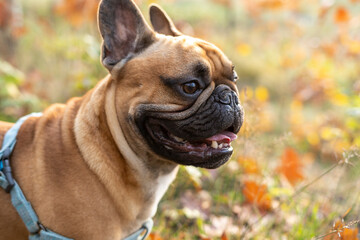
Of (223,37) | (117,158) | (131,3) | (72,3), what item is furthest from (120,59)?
(223,37)

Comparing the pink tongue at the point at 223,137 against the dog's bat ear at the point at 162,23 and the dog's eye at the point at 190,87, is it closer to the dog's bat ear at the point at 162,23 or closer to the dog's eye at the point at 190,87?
the dog's eye at the point at 190,87

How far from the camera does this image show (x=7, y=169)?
8.22 ft

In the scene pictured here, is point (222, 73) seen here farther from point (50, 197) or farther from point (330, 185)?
point (330, 185)

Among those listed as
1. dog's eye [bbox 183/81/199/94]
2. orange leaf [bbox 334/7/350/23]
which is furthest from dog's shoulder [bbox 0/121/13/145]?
orange leaf [bbox 334/7/350/23]

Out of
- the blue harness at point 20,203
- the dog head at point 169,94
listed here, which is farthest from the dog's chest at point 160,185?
the blue harness at point 20,203

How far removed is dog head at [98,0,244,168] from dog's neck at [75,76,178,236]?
0.22ft

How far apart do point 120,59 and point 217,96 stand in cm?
77

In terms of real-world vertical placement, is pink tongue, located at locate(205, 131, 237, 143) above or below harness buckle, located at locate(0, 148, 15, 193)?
below

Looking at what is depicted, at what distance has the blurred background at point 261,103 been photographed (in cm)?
361

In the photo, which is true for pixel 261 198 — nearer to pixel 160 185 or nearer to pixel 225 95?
pixel 160 185

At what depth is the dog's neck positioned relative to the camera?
100 inches

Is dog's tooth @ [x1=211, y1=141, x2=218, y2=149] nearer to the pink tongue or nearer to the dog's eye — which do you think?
the pink tongue

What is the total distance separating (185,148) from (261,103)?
2.56 metres

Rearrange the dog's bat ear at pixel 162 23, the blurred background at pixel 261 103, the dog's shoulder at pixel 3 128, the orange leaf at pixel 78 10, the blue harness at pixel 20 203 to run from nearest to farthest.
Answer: the blue harness at pixel 20 203 < the dog's shoulder at pixel 3 128 < the dog's bat ear at pixel 162 23 < the blurred background at pixel 261 103 < the orange leaf at pixel 78 10
